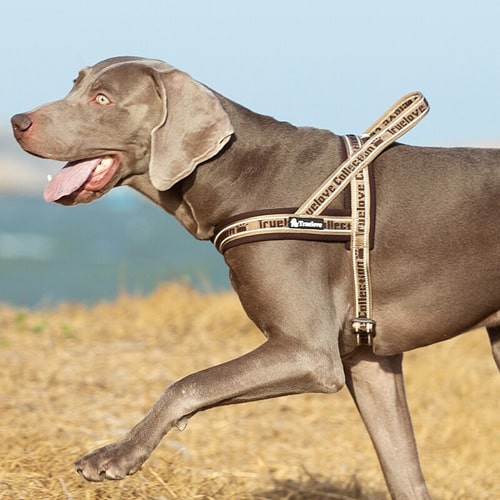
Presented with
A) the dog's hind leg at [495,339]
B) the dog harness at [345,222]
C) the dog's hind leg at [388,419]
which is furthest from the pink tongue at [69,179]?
the dog's hind leg at [495,339]

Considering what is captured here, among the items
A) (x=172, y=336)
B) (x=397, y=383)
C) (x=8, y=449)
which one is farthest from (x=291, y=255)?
(x=172, y=336)

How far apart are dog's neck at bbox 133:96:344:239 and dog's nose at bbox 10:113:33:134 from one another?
0.54 metres

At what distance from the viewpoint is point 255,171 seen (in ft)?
17.4

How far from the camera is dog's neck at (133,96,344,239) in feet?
17.3

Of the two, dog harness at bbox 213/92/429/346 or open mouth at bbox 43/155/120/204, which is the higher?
open mouth at bbox 43/155/120/204

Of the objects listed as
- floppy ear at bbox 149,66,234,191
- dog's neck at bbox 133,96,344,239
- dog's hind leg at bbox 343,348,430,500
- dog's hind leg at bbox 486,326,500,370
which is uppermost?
floppy ear at bbox 149,66,234,191

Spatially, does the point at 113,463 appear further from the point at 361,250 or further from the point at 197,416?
the point at 197,416

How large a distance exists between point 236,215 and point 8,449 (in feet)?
6.46

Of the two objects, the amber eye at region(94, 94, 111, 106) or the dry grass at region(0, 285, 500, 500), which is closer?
the amber eye at region(94, 94, 111, 106)

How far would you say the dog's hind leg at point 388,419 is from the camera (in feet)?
19.3

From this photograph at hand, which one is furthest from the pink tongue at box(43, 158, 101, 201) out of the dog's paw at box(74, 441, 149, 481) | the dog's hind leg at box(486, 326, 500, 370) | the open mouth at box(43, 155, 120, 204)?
the dog's hind leg at box(486, 326, 500, 370)

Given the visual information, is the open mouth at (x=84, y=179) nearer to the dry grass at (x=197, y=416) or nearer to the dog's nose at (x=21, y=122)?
the dog's nose at (x=21, y=122)

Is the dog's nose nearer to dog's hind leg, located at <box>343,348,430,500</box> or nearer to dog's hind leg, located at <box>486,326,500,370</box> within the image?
dog's hind leg, located at <box>343,348,430,500</box>

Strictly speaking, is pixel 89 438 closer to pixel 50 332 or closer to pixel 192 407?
pixel 192 407
